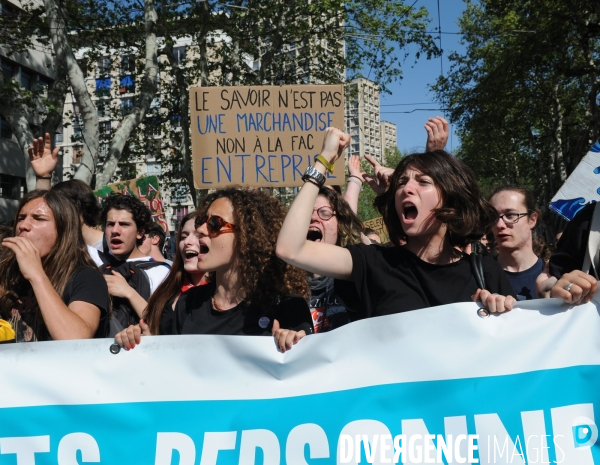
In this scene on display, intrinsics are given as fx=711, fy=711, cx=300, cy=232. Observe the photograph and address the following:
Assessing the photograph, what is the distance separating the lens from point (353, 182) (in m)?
4.12

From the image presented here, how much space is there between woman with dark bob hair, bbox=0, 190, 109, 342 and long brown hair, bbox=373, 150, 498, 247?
126cm

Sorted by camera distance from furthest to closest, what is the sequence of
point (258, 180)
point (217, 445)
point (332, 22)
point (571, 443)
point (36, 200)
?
1. point (332, 22)
2. point (258, 180)
3. point (36, 200)
4. point (217, 445)
5. point (571, 443)

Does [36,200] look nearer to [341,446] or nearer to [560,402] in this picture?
[341,446]

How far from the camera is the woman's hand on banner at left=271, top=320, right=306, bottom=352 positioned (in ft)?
7.55

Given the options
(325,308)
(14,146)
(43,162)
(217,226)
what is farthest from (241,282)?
(14,146)

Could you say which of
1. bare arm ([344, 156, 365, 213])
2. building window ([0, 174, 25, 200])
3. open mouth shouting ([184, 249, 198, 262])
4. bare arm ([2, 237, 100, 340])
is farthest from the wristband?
building window ([0, 174, 25, 200])

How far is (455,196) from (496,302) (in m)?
0.47

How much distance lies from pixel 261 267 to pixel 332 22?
1589cm

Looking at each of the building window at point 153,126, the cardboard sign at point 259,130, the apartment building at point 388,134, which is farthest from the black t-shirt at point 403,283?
the apartment building at point 388,134

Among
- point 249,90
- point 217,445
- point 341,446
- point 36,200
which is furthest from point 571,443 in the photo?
point 249,90

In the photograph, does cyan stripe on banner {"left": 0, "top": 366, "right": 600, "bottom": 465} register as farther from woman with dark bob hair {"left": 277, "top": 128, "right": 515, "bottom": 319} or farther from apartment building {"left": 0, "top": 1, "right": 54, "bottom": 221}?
apartment building {"left": 0, "top": 1, "right": 54, "bottom": 221}

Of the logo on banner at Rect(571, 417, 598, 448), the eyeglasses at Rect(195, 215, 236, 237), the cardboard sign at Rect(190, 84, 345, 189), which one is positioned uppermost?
the cardboard sign at Rect(190, 84, 345, 189)

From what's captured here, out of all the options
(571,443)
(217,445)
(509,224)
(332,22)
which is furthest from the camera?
(332,22)

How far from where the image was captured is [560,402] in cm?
210
